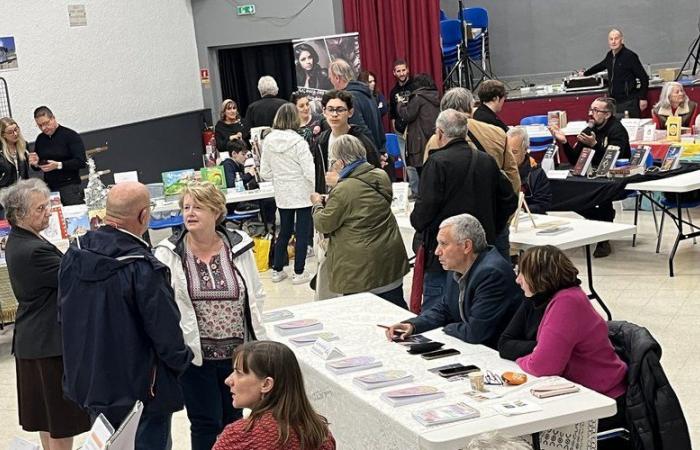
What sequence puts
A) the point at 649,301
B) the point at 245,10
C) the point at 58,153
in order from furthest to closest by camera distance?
the point at 245,10 → the point at 58,153 → the point at 649,301

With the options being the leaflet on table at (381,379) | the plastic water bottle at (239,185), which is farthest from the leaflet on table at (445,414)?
the plastic water bottle at (239,185)

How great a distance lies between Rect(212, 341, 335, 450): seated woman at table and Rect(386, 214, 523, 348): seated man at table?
4.82 feet

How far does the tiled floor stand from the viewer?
5.76 meters

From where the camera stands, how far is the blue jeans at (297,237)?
8602mm

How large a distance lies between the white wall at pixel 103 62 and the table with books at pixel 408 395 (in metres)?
7.61

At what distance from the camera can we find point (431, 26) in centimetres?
1371

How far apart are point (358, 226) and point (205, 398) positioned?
1.78 metres

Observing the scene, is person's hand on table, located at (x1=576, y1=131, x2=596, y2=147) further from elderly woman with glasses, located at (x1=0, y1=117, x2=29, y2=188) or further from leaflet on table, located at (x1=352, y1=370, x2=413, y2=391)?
leaflet on table, located at (x1=352, y1=370, x2=413, y2=391)

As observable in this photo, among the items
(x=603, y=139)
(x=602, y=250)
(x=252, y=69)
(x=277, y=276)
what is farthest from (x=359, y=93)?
(x=252, y=69)

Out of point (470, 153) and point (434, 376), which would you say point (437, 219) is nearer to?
point (470, 153)

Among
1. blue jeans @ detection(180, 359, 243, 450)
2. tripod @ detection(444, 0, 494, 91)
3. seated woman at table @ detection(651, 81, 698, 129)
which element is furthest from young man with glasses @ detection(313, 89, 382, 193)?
tripod @ detection(444, 0, 494, 91)

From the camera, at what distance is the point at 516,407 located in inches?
148

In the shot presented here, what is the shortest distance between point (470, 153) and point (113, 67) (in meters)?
8.35

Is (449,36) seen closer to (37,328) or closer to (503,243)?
(503,243)
